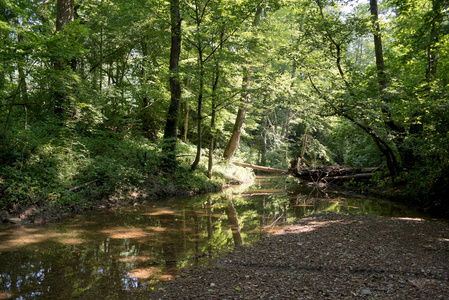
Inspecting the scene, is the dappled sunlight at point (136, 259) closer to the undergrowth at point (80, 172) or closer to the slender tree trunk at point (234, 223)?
the slender tree trunk at point (234, 223)

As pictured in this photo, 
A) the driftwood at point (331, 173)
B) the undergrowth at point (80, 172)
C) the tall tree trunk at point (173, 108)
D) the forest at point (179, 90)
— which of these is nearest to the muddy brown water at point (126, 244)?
the undergrowth at point (80, 172)

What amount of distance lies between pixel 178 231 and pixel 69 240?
7.14ft

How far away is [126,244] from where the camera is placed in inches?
205

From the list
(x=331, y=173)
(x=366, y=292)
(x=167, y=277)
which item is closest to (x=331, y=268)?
(x=366, y=292)

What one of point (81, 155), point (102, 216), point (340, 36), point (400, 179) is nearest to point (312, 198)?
point (400, 179)

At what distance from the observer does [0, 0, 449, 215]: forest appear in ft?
23.8

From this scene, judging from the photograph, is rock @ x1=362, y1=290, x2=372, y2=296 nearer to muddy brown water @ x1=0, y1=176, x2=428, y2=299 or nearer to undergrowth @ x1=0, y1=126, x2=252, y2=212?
muddy brown water @ x1=0, y1=176, x2=428, y2=299

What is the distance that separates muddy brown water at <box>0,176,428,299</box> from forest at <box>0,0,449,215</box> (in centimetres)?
132

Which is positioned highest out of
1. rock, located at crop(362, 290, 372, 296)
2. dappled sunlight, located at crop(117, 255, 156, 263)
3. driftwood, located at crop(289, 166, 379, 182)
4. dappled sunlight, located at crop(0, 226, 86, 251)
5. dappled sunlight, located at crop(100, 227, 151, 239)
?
driftwood, located at crop(289, 166, 379, 182)

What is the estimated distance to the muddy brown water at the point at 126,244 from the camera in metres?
3.55

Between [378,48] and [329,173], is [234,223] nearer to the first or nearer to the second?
[378,48]

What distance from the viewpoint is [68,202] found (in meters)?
7.34

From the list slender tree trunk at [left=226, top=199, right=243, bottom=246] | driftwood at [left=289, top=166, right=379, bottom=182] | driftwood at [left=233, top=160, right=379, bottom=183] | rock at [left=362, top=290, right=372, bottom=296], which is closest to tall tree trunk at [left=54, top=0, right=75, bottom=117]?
slender tree trunk at [left=226, top=199, right=243, bottom=246]

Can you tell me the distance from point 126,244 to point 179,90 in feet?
26.4
